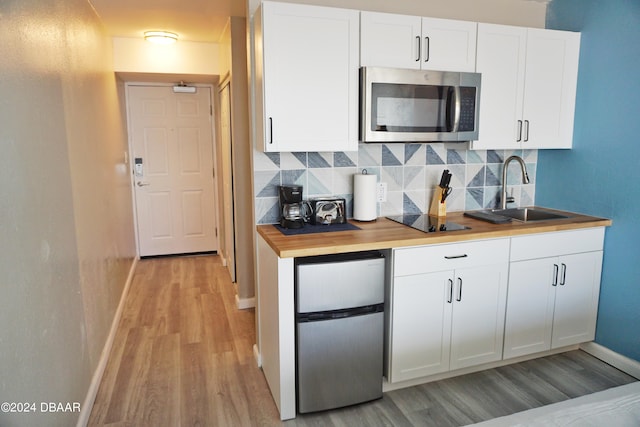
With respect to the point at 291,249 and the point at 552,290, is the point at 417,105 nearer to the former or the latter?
the point at 291,249

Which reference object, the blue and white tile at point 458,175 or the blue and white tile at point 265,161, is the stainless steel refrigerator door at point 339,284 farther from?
the blue and white tile at point 458,175

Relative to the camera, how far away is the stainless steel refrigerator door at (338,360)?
2178mm

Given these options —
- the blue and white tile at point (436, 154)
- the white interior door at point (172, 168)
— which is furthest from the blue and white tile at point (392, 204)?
the white interior door at point (172, 168)

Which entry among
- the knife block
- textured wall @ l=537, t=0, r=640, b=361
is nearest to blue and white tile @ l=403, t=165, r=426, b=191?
the knife block

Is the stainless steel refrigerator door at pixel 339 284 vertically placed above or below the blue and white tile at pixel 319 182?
below

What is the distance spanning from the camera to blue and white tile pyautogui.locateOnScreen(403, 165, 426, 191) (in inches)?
117

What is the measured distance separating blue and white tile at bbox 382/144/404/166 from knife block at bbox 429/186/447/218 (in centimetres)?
31

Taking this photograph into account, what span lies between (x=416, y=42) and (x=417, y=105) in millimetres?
367

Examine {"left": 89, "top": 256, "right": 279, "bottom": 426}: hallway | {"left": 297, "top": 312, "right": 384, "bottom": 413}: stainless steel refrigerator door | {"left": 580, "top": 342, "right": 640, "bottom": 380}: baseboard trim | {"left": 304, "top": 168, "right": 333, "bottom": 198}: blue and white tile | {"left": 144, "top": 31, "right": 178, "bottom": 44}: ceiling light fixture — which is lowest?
{"left": 89, "top": 256, "right": 279, "bottom": 426}: hallway

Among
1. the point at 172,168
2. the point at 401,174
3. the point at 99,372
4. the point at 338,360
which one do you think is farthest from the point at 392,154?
the point at 172,168

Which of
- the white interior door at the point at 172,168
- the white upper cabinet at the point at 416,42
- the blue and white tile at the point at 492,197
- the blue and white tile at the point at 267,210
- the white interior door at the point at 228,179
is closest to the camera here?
the white upper cabinet at the point at 416,42

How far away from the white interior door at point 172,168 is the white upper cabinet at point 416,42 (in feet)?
10.5

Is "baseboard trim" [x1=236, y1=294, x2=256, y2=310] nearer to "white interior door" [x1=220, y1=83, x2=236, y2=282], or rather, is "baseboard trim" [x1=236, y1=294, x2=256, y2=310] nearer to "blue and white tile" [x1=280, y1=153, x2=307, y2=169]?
"white interior door" [x1=220, y1=83, x2=236, y2=282]

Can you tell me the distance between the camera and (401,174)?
9.68 feet
